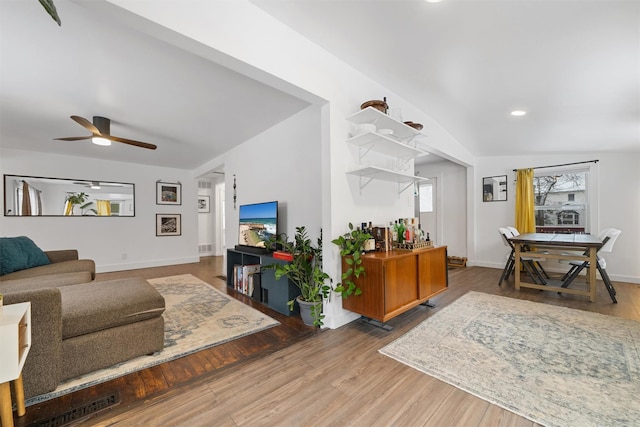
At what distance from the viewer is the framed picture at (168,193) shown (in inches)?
240

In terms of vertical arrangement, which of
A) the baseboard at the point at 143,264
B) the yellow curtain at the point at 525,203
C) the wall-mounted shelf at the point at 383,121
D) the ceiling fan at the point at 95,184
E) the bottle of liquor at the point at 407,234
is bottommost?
the baseboard at the point at 143,264

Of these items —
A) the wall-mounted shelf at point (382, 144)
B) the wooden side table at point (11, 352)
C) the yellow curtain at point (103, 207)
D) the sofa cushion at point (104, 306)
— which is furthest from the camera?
the yellow curtain at point (103, 207)

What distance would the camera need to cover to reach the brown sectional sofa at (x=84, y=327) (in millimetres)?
1462

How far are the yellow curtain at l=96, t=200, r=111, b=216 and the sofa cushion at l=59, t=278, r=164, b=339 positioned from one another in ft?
13.4

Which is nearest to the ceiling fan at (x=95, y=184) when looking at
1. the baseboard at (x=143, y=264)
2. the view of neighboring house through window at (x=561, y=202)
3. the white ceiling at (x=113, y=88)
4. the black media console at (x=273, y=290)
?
the white ceiling at (x=113, y=88)

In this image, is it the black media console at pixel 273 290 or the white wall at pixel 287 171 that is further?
the white wall at pixel 287 171

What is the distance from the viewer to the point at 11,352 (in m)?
1.09

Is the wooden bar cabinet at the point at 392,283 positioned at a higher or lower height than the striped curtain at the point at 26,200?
lower

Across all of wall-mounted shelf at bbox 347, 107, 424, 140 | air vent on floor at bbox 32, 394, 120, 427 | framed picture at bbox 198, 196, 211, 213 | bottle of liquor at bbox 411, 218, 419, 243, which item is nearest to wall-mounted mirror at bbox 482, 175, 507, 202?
wall-mounted shelf at bbox 347, 107, 424, 140

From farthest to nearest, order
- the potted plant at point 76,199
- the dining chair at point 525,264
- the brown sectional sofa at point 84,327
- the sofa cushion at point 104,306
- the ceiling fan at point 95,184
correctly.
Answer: the ceiling fan at point 95,184
the potted plant at point 76,199
the dining chair at point 525,264
the sofa cushion at point 104,306
the brown sectional sofa at point 84,327

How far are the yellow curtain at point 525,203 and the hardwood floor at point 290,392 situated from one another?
405 centimetres

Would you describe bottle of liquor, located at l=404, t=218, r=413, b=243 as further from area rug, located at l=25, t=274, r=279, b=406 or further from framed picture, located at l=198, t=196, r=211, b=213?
framed picture, located at l=198, t=196, r=211, b=213

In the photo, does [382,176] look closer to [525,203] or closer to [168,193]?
[525,203]

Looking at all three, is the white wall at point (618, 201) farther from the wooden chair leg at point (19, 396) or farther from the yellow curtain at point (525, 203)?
the wooden chair leg at point (19, 396)
